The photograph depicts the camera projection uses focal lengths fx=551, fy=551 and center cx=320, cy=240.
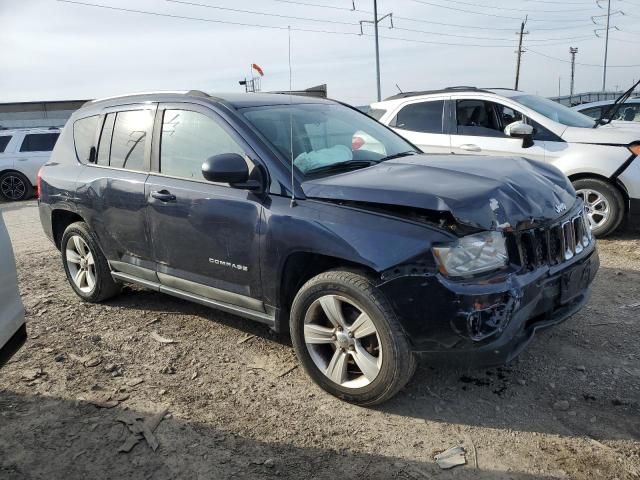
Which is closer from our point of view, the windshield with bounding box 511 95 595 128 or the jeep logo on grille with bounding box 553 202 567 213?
the jeep logo on grille with bounding box 553 202 567 213

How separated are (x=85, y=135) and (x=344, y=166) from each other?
102 inches

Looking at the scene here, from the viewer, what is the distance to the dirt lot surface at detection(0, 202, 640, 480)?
2658 millimetres

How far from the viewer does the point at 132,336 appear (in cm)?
430

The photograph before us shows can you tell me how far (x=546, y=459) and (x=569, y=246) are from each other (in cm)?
126

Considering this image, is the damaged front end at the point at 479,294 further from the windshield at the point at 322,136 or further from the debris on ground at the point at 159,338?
the debris on ground at the point at 159,338

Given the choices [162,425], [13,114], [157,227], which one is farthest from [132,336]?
[13,114]

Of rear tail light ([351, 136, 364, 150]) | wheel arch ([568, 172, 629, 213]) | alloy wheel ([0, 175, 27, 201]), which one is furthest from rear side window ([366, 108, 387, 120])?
alloy wheel ([0, 175, 27, 201])

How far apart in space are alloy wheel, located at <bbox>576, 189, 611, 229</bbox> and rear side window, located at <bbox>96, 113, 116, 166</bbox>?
5.08 metres

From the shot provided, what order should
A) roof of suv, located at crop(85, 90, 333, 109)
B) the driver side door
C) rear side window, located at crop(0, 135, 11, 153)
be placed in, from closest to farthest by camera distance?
roof of suv, located at crop(85, 90, 333, 109) → the driver side door → rear side window, located at crop(0, 135, 11, 153)

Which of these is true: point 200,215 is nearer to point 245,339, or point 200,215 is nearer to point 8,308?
point 245,339

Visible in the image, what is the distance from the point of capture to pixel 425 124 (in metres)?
7.39

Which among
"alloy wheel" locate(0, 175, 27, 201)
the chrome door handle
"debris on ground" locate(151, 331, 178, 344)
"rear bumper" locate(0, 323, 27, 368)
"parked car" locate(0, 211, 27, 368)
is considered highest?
the chrome door handle

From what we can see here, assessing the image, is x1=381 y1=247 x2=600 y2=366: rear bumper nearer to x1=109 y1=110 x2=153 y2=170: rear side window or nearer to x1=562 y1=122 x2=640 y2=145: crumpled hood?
x1=109 y1=110 x2=153 y2=170: rear side window

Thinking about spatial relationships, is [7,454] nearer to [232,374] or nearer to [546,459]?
[232,374]
